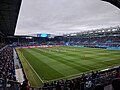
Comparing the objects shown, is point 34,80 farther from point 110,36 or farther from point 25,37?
point 25,37

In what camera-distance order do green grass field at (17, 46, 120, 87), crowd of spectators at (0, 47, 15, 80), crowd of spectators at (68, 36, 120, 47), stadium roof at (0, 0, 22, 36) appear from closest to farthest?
1. stadium roof at (0, 0, 22, 36)
2. crowd of spectators at (0, 47, 15, 80)
3. green grass field at (17, 46, 120, 87)
4. crowd of spectators at (68, 36, 120, 47)

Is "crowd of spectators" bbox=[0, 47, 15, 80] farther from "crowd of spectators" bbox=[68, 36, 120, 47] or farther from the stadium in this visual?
"crowd of spectators" bbox=[68, 36, 120, 47]

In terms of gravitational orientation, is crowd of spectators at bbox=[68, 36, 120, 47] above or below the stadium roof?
below

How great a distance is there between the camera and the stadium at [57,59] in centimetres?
941

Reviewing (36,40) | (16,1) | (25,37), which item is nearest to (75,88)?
(16,1)

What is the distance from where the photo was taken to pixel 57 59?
1200 inches

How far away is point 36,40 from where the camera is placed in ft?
381

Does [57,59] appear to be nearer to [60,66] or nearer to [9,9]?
[60,66]

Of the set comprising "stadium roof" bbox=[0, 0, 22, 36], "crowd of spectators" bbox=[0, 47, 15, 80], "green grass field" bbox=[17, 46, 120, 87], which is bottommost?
"green grass field" bbox=[17, 46, 120, 87]

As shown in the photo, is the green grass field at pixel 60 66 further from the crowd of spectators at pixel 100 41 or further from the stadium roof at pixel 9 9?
the crowd of spectators at pixel 100 41

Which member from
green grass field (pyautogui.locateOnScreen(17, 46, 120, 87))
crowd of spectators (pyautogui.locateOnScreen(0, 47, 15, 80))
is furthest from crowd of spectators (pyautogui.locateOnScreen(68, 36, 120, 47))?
crowd of spectators (pyautogui.locateOnScreen(0, 47, 15, 80))

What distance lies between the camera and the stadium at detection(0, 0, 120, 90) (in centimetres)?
941

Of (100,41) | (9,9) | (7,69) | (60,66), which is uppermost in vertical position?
(9,9)

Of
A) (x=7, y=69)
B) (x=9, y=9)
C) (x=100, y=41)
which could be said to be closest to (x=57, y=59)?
(x=7, y=69)
